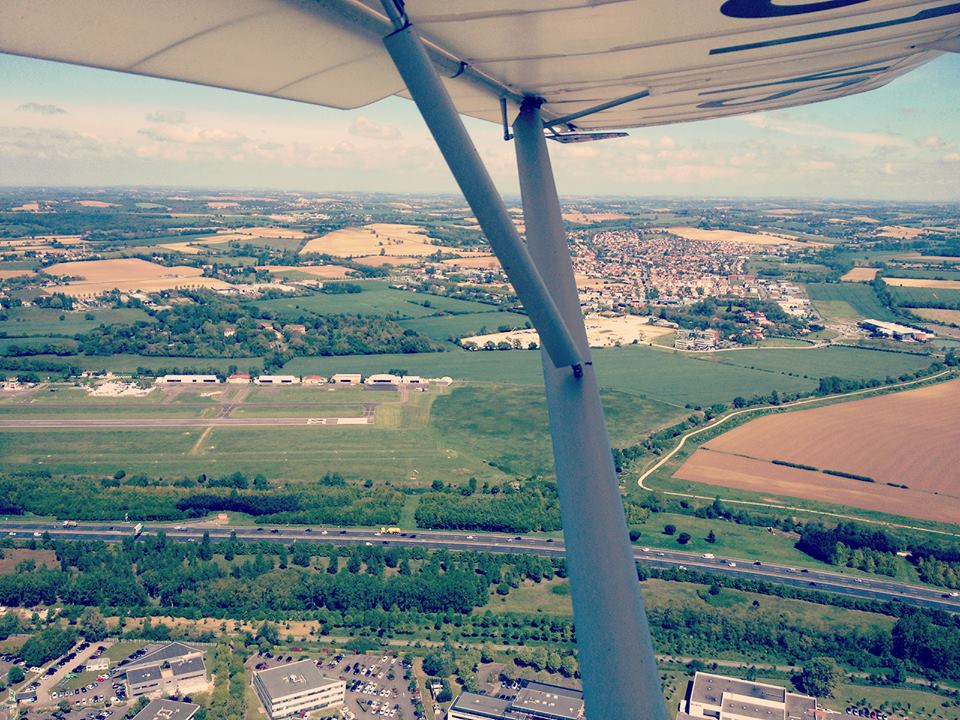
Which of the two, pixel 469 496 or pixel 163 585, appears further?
pixel 469 496

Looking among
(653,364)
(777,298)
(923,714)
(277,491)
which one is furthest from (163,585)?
(777,298)

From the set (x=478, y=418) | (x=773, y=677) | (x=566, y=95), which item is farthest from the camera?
(x=478, y=418)

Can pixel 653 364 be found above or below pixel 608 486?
below

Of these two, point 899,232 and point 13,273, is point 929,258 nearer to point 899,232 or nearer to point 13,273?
point 899,232

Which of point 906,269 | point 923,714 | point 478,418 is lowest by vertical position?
point 923,714

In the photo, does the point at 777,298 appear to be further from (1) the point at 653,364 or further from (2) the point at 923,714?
(2) the point at 923,714

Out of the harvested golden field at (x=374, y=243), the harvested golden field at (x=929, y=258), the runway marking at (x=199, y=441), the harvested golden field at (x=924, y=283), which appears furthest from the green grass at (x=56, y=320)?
the harvested golden field at (x=929, y=258)

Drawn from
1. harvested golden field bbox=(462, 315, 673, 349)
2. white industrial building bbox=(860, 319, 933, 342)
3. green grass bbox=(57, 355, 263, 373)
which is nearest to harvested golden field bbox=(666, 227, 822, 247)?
white industrial building bbox=(860, 319, 933, 342)
